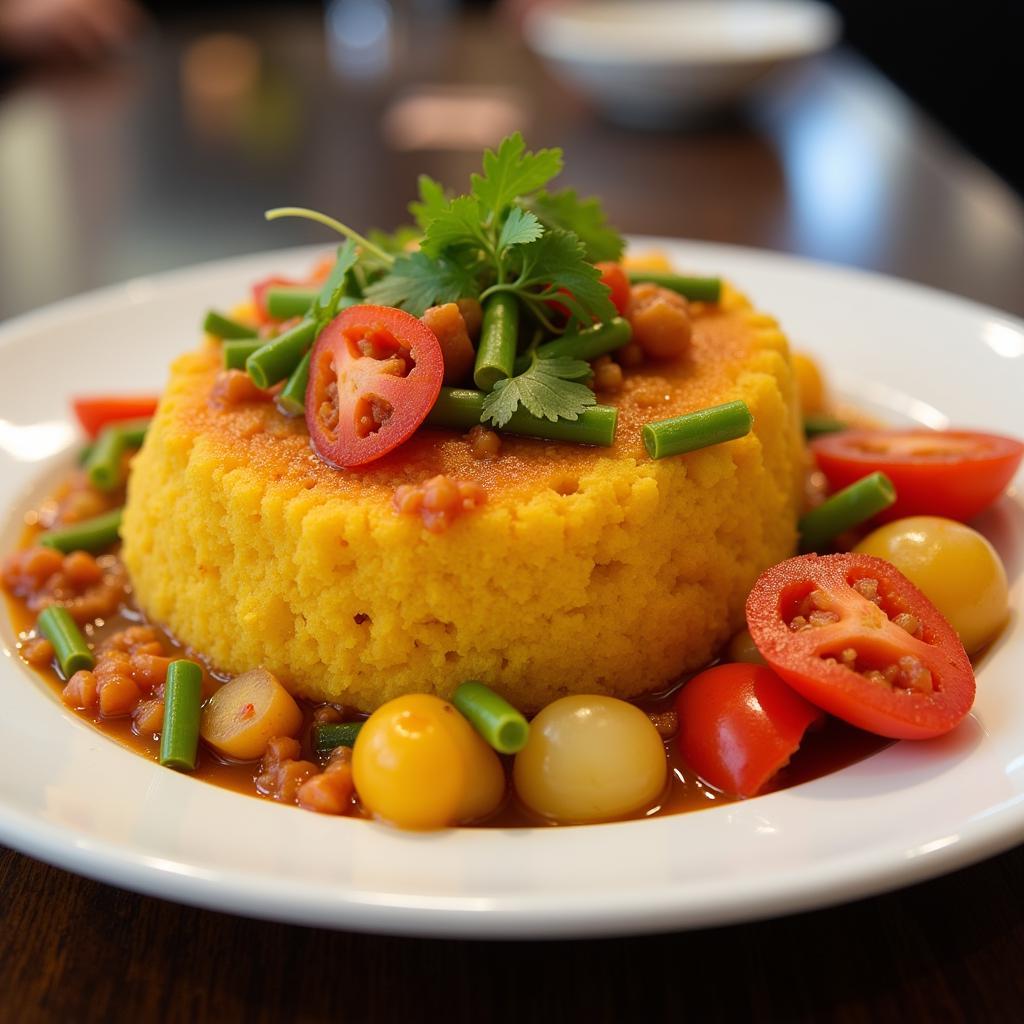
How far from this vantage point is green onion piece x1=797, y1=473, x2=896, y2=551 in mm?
3475

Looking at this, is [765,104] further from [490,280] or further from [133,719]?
[133,719]

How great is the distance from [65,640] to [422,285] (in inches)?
57.3

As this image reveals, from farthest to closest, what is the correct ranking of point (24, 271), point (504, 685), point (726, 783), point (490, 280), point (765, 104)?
1. point (765, 104)
2. point (24, 271)
3. point (490, 280)
4. point (504, 685)
5. point (726, 783)

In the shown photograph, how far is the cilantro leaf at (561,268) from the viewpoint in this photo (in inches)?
129

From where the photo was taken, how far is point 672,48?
350 inches

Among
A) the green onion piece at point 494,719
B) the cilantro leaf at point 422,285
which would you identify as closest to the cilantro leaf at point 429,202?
the cilantro leaf at point 422,285

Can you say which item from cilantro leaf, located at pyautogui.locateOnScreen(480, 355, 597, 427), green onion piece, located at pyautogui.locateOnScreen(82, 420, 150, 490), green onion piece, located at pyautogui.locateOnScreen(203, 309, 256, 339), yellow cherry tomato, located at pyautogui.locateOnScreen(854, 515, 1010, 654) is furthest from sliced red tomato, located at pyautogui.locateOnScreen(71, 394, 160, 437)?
yellow cherry tomato, located at pyautogui.locateOnScreen(854, 515, 1010, 654)

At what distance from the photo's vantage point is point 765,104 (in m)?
9.43

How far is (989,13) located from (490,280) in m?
9.89

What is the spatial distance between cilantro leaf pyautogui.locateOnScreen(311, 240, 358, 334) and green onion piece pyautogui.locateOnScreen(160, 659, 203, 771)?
105 centimetres

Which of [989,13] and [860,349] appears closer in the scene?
[860,349]

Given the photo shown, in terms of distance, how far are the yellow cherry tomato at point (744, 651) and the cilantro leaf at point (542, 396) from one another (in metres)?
0.81

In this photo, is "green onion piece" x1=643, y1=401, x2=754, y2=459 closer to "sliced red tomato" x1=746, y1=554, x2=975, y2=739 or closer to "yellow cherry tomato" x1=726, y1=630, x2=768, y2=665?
"sliced red tomato" x1=746, y1=554, x2=975, y2=739

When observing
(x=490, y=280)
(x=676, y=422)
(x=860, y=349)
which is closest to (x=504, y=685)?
(x=676, y=422)
